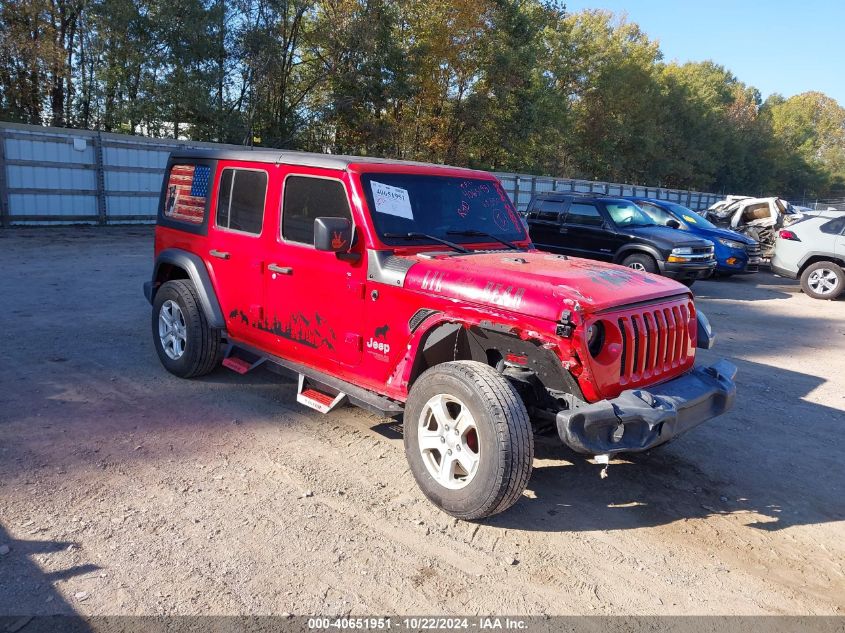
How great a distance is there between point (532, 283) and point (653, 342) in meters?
→ 0.85

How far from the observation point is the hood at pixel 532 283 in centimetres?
348

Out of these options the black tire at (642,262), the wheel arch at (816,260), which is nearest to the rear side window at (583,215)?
the black tire at (642,262)

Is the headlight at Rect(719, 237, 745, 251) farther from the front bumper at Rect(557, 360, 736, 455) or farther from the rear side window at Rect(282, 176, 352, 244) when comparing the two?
the rear side window at Rect(282, 176, 352, 244)

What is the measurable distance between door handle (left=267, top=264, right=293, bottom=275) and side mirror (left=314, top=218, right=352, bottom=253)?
0.65 metres

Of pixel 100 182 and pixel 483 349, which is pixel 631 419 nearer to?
pixel 483 349

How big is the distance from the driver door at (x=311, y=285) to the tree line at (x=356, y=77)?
725 inches

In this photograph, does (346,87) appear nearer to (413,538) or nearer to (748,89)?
(413,538)

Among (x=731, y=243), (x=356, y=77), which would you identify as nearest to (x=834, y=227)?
(x=731, y=243)

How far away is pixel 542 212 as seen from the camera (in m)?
12.8

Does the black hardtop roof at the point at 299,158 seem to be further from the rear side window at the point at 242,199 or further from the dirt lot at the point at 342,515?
the dirt lot at the point at 342,515

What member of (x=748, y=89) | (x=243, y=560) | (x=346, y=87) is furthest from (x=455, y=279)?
(x=748, y=89)

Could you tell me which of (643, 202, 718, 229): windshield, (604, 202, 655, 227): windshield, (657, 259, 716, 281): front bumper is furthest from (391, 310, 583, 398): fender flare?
(643, 202, 718, 229): windshield

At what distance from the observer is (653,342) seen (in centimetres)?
382

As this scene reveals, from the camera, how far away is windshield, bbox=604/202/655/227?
12148mm
